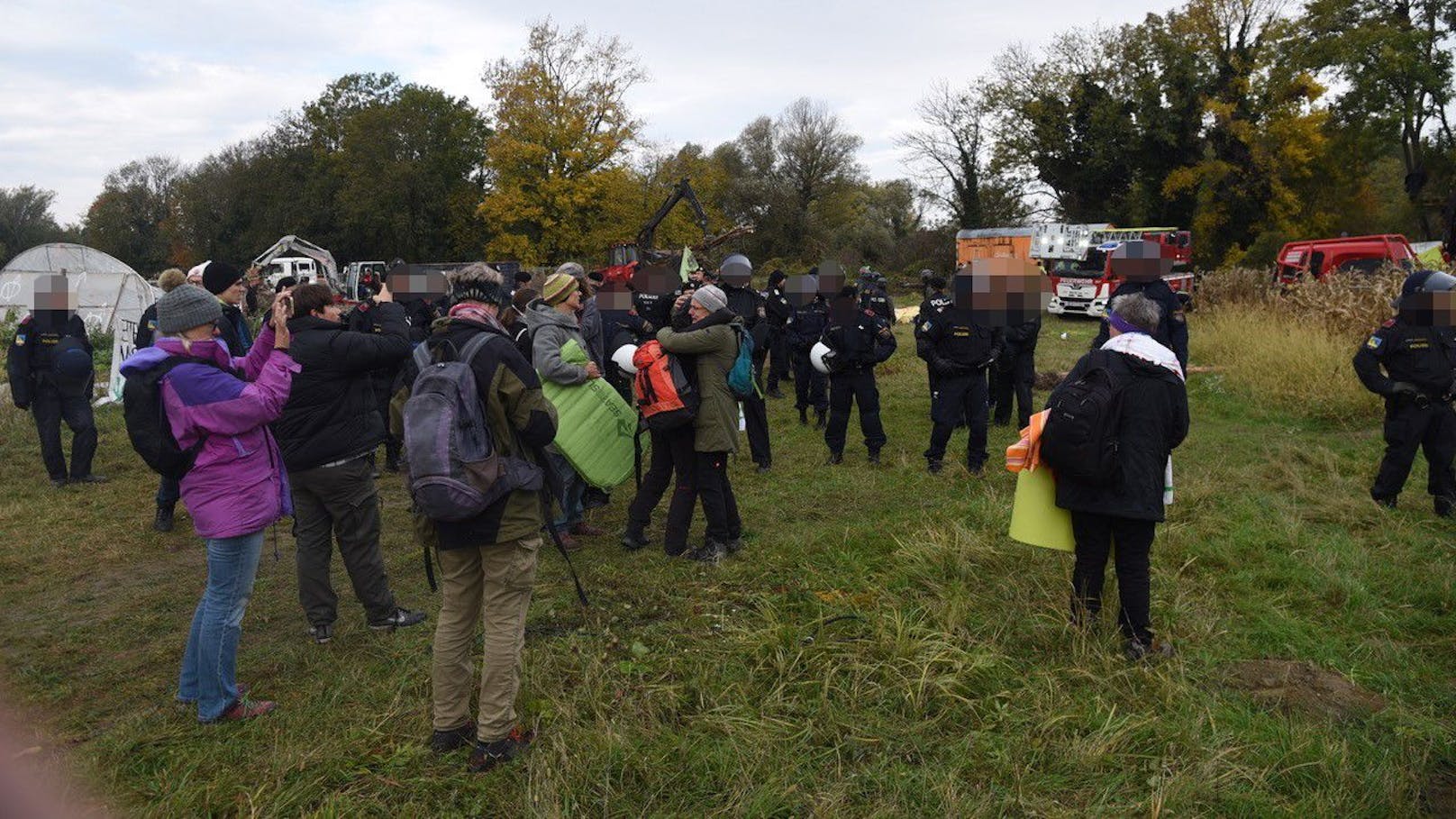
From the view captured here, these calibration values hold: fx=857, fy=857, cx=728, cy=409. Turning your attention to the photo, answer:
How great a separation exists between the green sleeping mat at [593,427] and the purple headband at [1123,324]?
10.2ft

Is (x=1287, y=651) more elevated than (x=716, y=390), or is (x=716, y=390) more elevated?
(x=716, y=390)

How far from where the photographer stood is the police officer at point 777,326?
1087 cm

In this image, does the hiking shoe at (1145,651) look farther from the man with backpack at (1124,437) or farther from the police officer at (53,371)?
the police officer at (53,371)

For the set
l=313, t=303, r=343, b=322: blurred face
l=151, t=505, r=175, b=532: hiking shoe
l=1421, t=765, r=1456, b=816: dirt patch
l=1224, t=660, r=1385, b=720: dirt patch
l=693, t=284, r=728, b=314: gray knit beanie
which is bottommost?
l=1421, t=765, r=1456, b=816: dirt patch

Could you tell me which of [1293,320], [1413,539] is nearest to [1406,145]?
[1293,320]

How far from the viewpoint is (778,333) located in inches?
460

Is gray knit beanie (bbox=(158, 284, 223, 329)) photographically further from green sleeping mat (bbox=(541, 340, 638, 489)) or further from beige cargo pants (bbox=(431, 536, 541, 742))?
green sleeping mat (bbox=(541, 340, 638, 489))

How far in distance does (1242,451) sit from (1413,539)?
2.69 metres

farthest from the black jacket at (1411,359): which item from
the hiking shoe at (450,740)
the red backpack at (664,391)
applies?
the hiking shoe at (450,740)

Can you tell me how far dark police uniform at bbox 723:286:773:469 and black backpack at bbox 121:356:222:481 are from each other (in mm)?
4900

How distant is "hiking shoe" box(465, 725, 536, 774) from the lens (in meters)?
3.39

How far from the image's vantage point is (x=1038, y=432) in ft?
13.1

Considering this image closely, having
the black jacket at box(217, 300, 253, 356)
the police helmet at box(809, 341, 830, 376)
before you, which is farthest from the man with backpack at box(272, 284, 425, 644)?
the police helmet at box(809, 341, 830, 376)

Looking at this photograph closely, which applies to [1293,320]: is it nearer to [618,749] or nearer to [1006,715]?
[1006,715]
